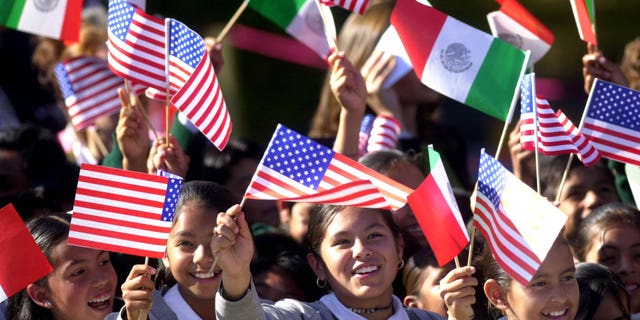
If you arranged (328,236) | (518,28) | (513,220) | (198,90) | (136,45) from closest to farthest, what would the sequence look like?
(513,220) < (328,236) < (198,90) < (136,45) < (518,28)

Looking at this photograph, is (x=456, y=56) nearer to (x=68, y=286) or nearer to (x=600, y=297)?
(x=600, y=297)

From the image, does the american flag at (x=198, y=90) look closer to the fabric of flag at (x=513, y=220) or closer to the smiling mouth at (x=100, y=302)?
the smiling mouth at (x=100, y=302)

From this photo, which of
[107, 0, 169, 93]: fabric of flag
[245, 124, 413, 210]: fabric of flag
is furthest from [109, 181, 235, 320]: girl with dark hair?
[107, 0, 169, 93]: fabric of flag

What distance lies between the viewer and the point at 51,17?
21.0 feet

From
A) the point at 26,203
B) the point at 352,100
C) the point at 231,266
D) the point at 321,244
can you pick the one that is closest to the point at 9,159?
the point at 26,203

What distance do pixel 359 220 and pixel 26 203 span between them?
1781 millimetres

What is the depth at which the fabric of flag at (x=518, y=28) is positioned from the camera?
→ 21.8 ft

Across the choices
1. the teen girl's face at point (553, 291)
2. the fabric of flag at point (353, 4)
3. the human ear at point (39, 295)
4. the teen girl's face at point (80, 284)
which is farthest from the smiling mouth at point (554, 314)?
the human ear at point (39, 295)

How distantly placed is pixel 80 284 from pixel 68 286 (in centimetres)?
4

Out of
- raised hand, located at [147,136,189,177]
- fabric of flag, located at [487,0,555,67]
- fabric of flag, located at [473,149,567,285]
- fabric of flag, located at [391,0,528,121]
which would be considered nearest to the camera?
fabric of flag, located at [473,149,567,285]

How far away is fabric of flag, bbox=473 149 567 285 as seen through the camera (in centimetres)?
479

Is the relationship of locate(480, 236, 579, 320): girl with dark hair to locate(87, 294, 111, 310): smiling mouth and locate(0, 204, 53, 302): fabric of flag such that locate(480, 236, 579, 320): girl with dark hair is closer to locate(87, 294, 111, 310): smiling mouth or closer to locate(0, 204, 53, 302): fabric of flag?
locate(87, 294, 111, 310): smiling mouth

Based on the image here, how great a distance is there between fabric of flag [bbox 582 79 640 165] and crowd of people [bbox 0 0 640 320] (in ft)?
1.01

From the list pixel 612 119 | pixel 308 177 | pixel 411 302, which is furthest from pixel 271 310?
pixel 612 119
